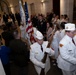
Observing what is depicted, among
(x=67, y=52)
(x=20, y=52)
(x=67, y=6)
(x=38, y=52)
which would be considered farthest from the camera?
(x=67, y=6)

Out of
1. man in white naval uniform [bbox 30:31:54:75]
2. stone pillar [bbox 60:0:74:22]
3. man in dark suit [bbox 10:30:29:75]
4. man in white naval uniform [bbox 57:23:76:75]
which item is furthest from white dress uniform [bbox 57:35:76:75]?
stone pillar [bbox 60:0:74:22]

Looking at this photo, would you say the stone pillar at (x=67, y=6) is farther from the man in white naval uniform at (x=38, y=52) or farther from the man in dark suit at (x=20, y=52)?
the man in white naval uniform at (x=38, y=52)

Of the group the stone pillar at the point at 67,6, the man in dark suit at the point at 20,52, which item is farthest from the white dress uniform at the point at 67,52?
the stone pillar at the point at 67,6

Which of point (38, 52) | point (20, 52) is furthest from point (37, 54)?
point (20, 52)

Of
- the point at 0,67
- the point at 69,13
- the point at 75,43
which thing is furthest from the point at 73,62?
the point at 69,13

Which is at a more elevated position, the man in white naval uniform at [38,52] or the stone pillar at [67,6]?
the stone pillar at [67,6]

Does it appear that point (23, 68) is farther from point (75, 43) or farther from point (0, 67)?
point (75, 43)

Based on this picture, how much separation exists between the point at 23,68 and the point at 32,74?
95 cm

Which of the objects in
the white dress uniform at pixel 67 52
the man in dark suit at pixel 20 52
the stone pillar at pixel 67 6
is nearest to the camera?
the white dress uniform at pixel 67 52

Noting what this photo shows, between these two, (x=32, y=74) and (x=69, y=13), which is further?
(x=69, y=13)

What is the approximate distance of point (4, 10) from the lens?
→ 15703 millimetres

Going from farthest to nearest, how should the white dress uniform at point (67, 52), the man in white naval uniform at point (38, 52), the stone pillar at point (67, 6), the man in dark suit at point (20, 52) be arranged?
1. the stone pillar at point (67, 6)
2. the man in dark suit at point (20, 52)
3. the man in white naval uniform at point (38, 52)
4. the white dress uniform at point (67, 52)

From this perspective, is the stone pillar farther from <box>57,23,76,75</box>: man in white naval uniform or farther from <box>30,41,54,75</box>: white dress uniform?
<box>57,23,76,75</box>: man in white naval uniform

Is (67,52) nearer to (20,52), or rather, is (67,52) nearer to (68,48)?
(68,48)
